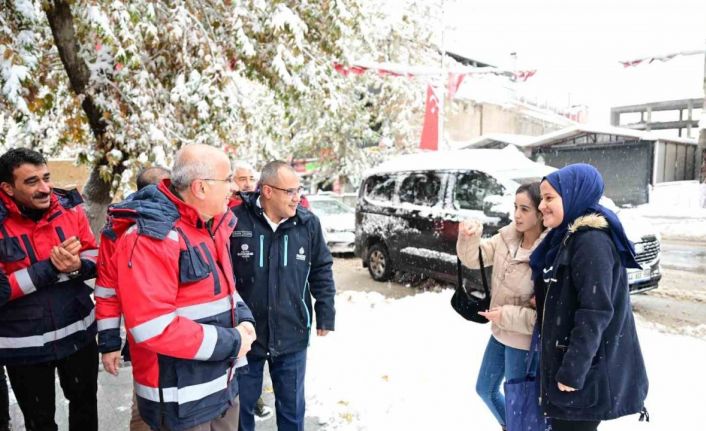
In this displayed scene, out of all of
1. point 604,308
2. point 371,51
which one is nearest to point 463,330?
point 604,308

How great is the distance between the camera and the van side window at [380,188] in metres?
8.59

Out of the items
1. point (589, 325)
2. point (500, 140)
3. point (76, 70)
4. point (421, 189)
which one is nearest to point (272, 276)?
point (589, 325)

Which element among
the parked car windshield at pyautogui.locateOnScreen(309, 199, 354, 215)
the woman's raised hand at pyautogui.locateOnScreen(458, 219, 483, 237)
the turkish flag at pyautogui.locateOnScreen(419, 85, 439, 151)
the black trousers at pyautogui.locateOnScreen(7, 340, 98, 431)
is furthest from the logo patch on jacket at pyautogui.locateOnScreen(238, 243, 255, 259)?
the turkish flag at pyautogui.locateOnScreen(419, 85, 439, 151)

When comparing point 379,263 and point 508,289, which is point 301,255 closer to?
point 508,289

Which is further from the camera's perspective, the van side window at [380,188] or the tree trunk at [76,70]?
the van side window at [380,188]

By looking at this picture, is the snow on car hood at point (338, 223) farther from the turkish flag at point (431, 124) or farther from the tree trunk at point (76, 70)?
the tree trunk at point (76, 70)

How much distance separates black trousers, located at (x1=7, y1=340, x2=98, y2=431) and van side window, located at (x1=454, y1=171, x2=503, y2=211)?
17.8 feet

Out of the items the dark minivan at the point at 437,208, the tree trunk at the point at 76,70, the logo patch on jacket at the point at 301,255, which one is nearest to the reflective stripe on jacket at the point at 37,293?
the logo patch on jacket at the point at 301,255

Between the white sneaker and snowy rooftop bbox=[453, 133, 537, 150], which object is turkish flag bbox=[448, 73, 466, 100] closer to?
the white sneaker

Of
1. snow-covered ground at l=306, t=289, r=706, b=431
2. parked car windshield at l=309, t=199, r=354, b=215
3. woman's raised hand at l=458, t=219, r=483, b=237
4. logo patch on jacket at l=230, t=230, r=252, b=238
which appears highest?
woman's raised hand at l=458, t=219, r=483, b=237

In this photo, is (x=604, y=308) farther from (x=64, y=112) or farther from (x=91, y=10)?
(x=64, y=112)

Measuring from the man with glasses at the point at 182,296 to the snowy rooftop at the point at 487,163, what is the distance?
18.2ft

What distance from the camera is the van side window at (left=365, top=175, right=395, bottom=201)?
8.59m

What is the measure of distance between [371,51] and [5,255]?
607 inches
